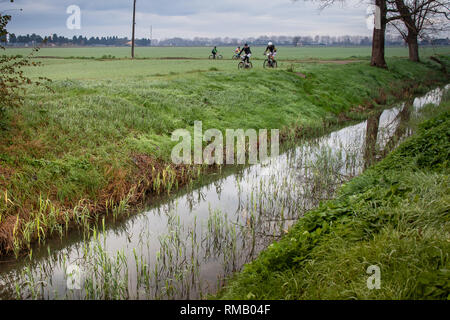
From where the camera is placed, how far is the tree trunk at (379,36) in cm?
3023

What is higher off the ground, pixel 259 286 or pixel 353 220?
pixel 353 220

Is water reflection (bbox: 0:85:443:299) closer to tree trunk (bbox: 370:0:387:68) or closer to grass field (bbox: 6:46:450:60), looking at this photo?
tree trunk (bbox: 370:0:387:68)

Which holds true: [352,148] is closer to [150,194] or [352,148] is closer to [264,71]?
[150,194]

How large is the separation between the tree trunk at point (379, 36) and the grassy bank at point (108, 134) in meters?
13.6

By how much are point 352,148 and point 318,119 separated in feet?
18.0

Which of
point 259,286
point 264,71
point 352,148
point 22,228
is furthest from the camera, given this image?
point 264,71

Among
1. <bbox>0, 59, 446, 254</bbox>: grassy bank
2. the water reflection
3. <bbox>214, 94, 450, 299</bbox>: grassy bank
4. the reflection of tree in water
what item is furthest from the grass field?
<bbox>214, 94, 450, 299</bbox>: grassy bank

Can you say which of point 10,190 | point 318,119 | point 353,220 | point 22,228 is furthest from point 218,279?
point 318,119

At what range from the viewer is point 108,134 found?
10.9 m

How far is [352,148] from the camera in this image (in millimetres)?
12820

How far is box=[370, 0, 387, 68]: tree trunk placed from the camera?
30.2 meters

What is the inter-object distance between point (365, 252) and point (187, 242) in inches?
138

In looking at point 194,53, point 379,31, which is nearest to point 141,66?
point 379,31

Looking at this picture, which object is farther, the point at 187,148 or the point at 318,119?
the point at 318,119
